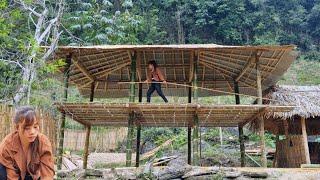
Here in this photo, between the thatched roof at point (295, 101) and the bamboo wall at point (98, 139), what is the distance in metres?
6.32

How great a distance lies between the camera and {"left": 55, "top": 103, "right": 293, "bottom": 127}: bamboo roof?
9.12 meters

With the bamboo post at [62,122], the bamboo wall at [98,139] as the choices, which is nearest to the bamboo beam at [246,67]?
the bamboo post at [62,122]

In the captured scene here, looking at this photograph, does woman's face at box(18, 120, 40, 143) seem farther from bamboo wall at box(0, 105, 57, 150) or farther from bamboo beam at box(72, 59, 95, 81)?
bamboo beam at box(72, 59, 95, 81)

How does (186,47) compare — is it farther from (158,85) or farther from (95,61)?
(95,61)

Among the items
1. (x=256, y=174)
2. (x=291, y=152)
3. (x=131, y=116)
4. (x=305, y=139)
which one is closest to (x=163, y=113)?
(x=131, y=116)

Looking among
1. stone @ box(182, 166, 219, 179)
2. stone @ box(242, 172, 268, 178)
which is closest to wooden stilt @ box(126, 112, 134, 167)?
stone @ box(182, 166, 219, 179)

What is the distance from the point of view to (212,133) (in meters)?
17.8

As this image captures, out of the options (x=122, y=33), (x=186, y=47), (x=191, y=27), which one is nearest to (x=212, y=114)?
(x=186, y=47)

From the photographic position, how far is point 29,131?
2652 millimetres

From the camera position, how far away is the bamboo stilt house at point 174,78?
9289 millimetres

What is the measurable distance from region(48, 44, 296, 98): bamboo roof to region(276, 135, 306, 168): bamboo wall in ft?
5.60

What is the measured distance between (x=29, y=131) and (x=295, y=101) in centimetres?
1060

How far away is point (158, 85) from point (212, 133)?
829 centimetres

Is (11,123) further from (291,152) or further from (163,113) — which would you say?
(291,152)
